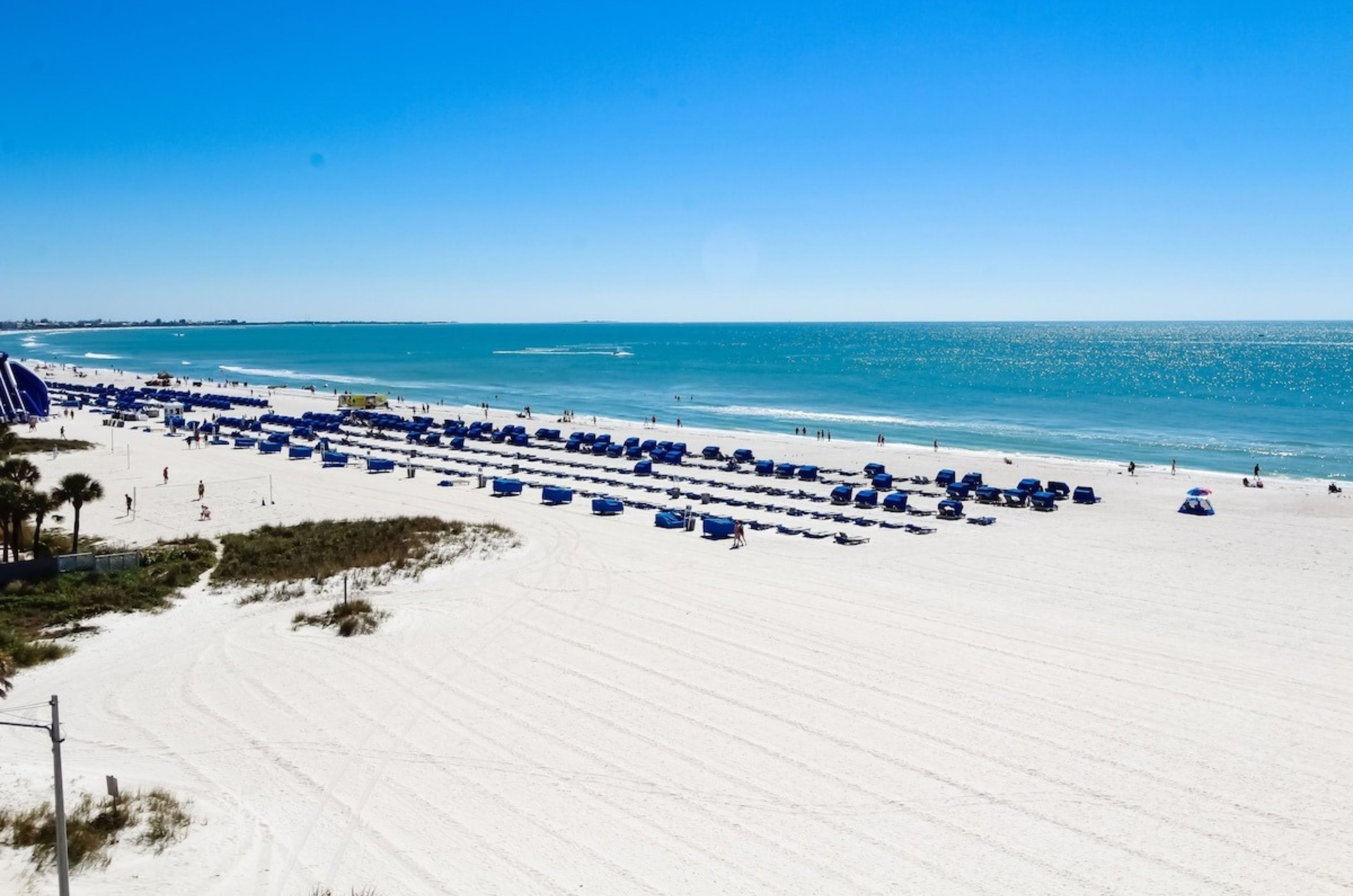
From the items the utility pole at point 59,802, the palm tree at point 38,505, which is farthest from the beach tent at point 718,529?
the utility pole at point 59,802

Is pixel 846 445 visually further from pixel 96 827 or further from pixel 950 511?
pixel 96 827

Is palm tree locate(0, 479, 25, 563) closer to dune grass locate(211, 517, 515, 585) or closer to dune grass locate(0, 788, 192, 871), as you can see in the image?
dune grass locate(211, 517, 515, 585)

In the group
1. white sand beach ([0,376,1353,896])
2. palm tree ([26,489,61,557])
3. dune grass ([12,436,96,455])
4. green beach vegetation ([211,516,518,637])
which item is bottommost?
white sand beach ([0,376,1353,896])

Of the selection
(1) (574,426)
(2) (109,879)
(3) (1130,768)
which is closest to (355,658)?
(2) (109,879)

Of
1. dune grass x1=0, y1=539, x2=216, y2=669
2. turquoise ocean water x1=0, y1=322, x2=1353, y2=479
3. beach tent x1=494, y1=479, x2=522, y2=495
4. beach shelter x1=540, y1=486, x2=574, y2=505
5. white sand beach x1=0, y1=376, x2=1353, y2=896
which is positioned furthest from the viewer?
turquoise ocean water x1=0, y1=322, x2=1353, y2=479

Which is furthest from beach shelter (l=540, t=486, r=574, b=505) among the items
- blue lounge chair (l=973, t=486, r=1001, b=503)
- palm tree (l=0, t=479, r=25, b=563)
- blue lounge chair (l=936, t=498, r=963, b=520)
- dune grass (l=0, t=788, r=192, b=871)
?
dune grass (l=0, t=788, r=192, b=871)

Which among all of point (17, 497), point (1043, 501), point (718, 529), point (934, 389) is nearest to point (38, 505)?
point (17, 497)

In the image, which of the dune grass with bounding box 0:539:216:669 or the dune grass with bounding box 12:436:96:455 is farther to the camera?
the dune grass with bounding box 12:436:96:455

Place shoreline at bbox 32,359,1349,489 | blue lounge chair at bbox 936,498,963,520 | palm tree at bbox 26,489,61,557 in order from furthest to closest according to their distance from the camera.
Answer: shoreline at bbox 32,359,1349,489 < blue lounge chair at bbox 936,498,963,520 < palm tree at bbox 26,489,61,557
